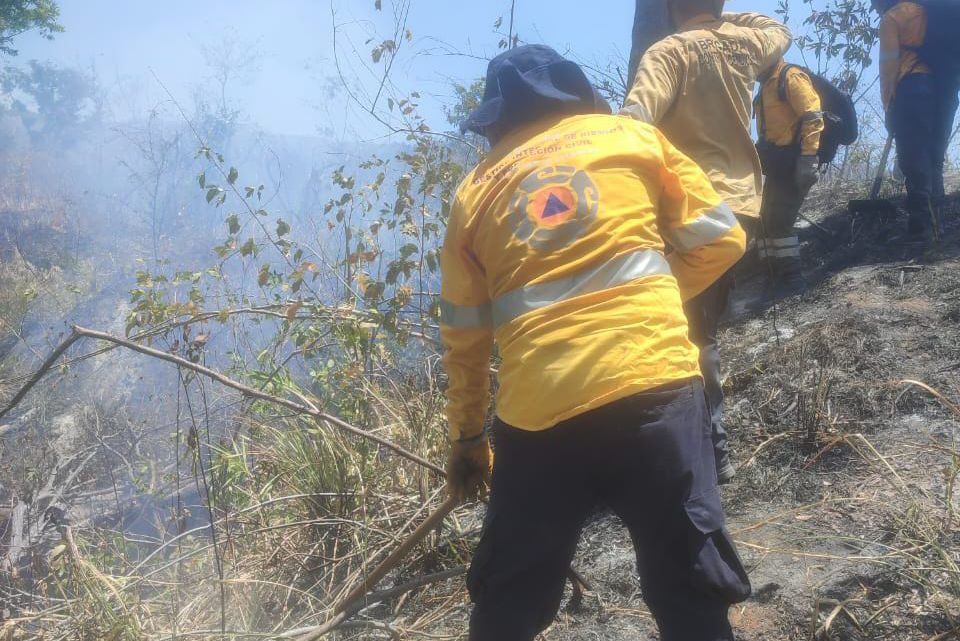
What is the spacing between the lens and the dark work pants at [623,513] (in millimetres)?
1354

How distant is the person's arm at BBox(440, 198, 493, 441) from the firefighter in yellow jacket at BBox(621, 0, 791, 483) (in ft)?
3.39

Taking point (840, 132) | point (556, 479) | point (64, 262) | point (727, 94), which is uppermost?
point (727, 94)

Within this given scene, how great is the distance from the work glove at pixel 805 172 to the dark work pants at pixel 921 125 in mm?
887

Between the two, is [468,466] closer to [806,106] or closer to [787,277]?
[806,106]

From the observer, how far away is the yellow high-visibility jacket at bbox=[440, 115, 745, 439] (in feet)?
4.55

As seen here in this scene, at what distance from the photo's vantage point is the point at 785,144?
3.69 meters

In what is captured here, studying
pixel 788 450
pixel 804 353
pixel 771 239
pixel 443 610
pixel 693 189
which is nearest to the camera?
pixel 693 189

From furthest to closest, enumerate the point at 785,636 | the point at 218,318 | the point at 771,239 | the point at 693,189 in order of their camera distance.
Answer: the point at 771,239 → the point at 218,318 → the point at 785,636 → the point at 693,189

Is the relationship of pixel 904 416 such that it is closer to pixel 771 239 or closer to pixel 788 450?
pixel 788 450

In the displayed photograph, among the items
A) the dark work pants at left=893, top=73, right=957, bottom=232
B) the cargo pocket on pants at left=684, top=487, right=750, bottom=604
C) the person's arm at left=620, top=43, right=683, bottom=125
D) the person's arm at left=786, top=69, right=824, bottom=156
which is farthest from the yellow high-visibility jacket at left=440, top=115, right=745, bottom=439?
the dark work pants at left=893, top=73, right=957, bottom=232

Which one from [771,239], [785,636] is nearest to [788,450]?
[785,636]

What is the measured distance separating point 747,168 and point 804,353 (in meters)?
0.94

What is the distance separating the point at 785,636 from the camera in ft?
6.23

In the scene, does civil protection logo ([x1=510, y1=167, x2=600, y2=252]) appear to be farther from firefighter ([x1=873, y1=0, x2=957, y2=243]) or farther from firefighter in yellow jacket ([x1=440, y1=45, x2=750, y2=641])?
firefighter ([x1=873, y1=0, x2=957, y2=243])
